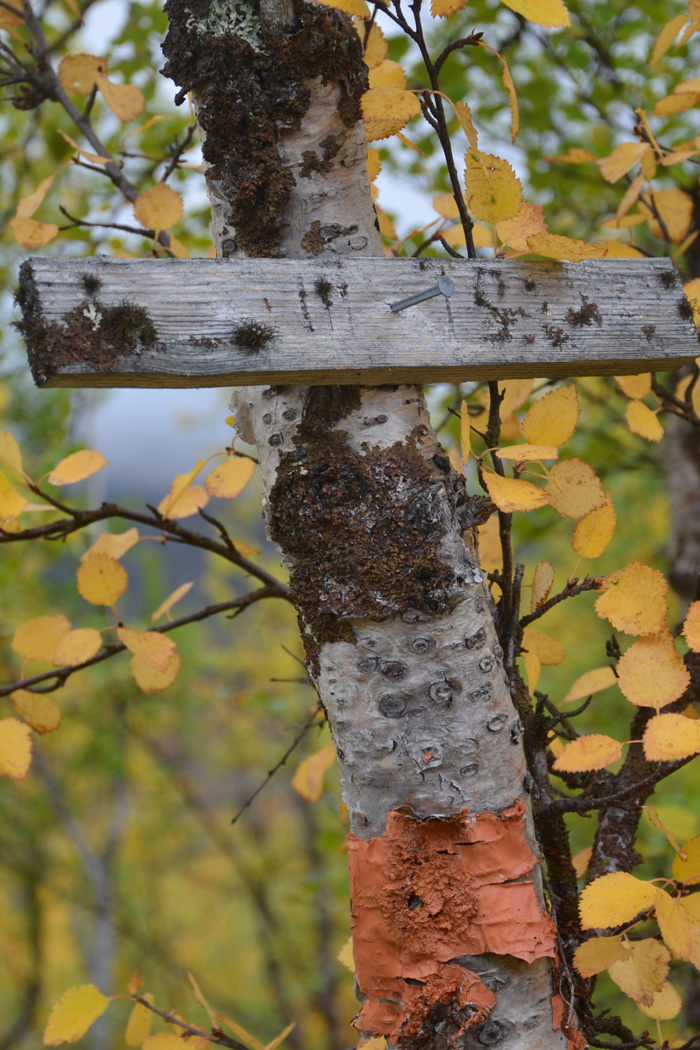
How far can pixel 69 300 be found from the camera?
61cm

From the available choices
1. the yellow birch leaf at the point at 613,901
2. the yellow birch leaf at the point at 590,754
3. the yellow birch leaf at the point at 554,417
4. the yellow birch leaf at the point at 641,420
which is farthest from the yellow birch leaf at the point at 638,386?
the yellow birch leaf at the point at 613,901

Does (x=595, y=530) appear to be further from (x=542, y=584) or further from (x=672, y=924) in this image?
(x=672, y=924)

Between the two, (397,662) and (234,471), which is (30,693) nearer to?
(234,471)

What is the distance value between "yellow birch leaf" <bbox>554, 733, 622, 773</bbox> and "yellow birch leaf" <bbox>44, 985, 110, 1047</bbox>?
563 mm

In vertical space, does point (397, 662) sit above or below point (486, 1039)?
above

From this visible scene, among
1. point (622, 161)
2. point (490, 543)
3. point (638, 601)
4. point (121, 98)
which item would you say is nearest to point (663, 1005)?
point (638, 601)

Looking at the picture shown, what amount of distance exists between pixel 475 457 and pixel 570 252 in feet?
0.68

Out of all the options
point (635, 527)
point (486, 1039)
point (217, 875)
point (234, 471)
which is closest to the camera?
point (486, 1039)

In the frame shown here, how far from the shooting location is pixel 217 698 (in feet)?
16.7

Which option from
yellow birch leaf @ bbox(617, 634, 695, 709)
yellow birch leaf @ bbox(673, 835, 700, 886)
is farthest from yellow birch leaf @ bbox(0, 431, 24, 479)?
yellow birch leaf @ bbox(673, 835, 700, 886)

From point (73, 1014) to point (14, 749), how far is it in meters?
0.31

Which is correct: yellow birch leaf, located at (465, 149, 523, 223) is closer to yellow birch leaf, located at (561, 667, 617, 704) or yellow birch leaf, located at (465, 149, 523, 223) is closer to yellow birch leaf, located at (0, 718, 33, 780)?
yellow birch leaf, located at (561, 667, 617, 704)

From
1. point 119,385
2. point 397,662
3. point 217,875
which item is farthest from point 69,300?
point 217,875

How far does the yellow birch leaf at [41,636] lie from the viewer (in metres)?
0.97
